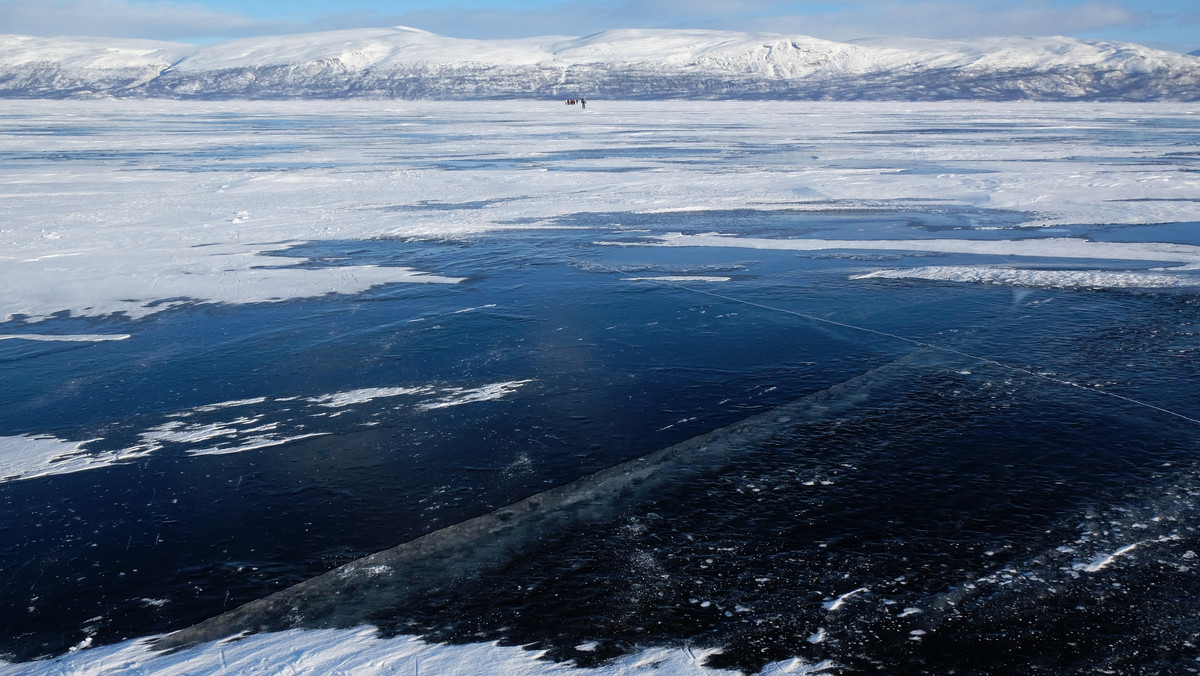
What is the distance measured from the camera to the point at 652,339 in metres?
5.99

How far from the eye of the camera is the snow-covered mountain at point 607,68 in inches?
3708

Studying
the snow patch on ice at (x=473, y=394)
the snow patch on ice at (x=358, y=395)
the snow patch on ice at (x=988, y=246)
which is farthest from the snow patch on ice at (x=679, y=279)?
the snow patch on ice at (x=358, y=395)

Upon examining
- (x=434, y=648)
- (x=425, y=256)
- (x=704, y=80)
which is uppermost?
(x=704, y=80)

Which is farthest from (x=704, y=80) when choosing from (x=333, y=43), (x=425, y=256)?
(x=425, y=256)

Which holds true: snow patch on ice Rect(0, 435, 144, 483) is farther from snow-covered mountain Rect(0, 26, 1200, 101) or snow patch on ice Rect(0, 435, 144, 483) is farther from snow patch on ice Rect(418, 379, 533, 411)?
snow-covered mountain Rect(0, 26, 1200, 101)

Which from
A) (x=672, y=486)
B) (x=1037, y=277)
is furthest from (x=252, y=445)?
(x=1037, y=277)

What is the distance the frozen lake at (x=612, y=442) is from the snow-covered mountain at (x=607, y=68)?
83.8 m

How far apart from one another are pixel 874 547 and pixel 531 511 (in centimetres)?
138

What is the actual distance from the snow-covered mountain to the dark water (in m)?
85.4

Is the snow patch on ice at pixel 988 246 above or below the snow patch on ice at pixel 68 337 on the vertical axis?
above

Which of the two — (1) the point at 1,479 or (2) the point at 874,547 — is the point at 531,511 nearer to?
(2) the point at 874,547

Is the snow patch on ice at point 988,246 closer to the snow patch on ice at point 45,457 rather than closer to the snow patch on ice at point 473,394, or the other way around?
the snow patch on ice at point 473,394

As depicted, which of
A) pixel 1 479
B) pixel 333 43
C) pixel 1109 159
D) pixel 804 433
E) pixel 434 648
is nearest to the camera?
pixel 434 648

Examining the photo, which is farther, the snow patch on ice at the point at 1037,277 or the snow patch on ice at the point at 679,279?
the snow patch on ice at the point at 679,279
